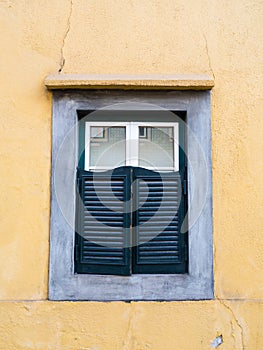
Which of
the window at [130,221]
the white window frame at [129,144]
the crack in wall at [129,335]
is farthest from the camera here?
the white window frame at [129,144]

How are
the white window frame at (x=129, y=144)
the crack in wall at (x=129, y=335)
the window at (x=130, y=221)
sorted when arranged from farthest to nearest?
the white window frame at (x=129, y=144) < the window at (x=130, y=221) < the crack in wall at (x=129, y=335)

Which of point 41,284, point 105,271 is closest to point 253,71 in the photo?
point 105,271

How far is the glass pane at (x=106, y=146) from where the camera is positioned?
366cm

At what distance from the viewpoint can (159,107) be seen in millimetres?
3525

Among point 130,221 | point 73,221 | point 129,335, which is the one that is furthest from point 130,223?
point 129,335

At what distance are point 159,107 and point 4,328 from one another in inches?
82.5

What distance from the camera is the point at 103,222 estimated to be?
3461 millimetres

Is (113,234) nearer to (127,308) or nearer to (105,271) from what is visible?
(105,271)

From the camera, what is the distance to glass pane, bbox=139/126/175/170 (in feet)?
12.0

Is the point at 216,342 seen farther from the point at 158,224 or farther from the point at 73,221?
the point at 73,221

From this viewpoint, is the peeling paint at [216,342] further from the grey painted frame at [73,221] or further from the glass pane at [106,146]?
the glass pane at [106,146]

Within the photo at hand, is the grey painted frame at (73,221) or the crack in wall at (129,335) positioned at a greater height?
the grey painted frame at (73,221)

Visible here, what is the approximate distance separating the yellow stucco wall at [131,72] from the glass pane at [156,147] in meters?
0.38

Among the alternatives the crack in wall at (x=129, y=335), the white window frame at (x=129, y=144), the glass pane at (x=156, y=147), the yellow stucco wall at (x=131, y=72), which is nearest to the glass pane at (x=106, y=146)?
the white window frame at (x=129, y=144)
